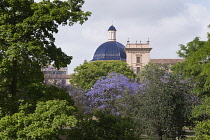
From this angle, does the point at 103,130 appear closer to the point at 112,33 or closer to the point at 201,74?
the point at 201,74

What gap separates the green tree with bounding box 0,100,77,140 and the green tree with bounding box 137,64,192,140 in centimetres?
1101

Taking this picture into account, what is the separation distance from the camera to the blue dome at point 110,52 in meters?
105

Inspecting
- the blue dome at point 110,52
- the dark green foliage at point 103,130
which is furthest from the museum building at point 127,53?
the dark green foliage at point 103,130

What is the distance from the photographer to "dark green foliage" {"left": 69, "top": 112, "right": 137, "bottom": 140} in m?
16.5

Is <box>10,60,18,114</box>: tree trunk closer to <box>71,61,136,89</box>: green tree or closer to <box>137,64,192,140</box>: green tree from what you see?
<box>137,64,192,140</box>: green tree

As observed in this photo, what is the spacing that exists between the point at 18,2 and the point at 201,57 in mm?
13100

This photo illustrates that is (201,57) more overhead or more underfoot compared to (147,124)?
more overhead

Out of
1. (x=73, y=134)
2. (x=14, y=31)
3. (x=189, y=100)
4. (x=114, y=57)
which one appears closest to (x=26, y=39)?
(x=14, y=31)

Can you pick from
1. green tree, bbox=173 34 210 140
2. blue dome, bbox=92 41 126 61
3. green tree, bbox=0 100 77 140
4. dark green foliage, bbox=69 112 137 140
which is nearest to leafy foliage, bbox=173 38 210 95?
green tree, bbox=173 34 210 140

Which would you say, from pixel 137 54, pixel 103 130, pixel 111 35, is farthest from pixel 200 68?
pixel 111 35

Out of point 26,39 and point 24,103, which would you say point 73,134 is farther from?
point 26,39

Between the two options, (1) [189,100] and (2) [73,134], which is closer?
(2) [73,134]

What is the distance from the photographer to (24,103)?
1435cm

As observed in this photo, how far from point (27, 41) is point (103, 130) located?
501 cm
